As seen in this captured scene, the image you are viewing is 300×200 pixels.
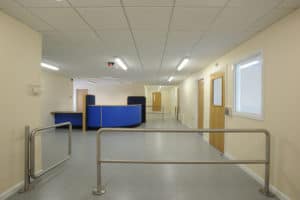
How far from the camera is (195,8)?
7.01 ft

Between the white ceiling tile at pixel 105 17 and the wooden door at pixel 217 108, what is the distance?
2.86 m

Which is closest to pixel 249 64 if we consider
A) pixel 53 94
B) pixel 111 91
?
pixel 53 94

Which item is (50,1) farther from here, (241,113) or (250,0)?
(241,113)

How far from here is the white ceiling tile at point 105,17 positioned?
2199mm

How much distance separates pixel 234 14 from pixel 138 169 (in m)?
2.91

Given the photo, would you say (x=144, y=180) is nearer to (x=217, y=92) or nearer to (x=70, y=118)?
(x=217, y=92)

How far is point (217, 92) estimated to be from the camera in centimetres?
466

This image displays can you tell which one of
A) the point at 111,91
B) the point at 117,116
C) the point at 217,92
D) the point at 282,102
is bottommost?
the point at 117,116

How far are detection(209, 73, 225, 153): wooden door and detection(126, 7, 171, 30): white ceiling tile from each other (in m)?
2.39

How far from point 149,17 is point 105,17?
60 centimetres

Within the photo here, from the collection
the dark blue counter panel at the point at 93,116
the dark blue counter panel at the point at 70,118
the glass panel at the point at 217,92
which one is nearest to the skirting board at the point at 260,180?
the glass panel at the point at 217,92

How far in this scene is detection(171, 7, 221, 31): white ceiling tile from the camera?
2184 millimetres

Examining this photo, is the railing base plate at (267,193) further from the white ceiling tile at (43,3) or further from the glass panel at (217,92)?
the white ceiling tile at (43,3)

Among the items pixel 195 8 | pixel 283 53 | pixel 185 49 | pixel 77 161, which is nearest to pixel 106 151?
pixel 77 161
